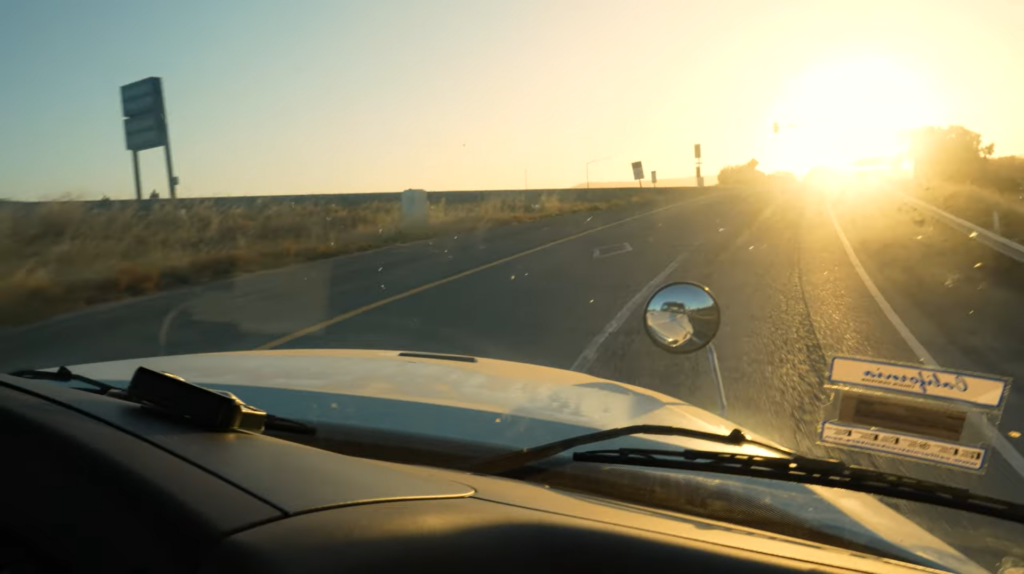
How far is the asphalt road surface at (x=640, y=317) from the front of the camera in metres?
7.78

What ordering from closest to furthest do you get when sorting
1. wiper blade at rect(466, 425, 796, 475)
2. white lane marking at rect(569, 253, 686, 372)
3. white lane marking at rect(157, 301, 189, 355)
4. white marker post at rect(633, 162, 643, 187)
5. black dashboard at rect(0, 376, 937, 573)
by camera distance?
black dashboard at rect(0, 376, 937, 573), wiper blade at rect(466, 425, 796, 475), white lane marking at rect(569, 253, 686, 372), white lane marking at rect(157, 301, 189, 355), white marker post at rect(633, 162, 643, 187)

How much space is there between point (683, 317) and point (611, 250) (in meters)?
17.2

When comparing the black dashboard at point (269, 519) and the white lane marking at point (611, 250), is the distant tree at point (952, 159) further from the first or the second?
the black dashboard at point (269, 519)

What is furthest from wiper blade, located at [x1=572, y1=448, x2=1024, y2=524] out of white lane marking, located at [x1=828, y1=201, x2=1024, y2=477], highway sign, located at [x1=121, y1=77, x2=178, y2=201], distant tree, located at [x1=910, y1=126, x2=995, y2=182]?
distant tree, located at [x1=910, y1=126, x2=995, y2=182]

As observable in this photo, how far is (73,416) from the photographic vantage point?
2033mm

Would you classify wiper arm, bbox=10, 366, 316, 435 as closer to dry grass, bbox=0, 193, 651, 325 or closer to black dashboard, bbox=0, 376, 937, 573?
black dashboard, bbox=0, 376, 937, 573

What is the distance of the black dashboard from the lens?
4.69 ft

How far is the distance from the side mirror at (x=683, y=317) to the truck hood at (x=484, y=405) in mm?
392

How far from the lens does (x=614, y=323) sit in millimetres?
11195

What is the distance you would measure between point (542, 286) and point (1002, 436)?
9554mm

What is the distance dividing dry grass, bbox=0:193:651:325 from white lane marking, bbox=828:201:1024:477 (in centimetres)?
1197

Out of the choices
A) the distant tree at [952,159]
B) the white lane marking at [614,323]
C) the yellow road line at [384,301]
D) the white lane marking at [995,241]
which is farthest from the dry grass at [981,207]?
the distant tree at [952,159]

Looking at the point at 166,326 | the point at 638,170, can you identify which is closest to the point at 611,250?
the point at 166,326

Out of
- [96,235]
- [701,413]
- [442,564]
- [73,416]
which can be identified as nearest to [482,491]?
[442,564]
